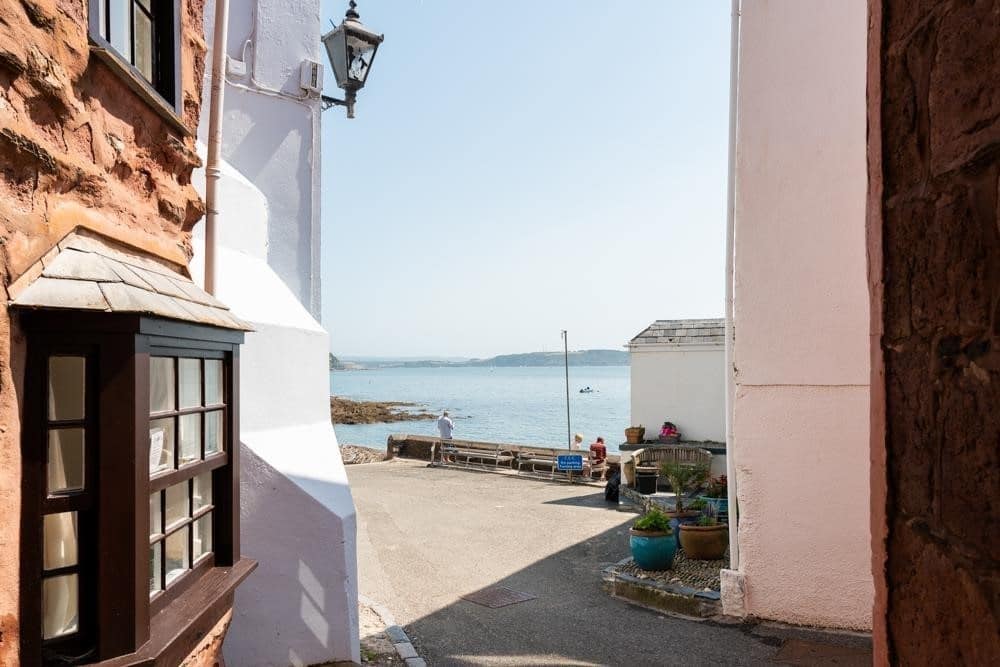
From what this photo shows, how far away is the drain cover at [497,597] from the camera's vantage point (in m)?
9.17

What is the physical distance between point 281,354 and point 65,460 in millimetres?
3837

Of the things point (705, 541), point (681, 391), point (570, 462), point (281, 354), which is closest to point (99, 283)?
point (281, 354)

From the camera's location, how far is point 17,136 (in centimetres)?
267

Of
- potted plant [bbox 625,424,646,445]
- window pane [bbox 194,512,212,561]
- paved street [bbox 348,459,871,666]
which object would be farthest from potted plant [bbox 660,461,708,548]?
window pane [bbox 194,512,212,561]

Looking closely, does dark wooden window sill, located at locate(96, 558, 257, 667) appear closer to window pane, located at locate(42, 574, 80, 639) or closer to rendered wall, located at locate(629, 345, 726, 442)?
window pane, located at locate(42, 574, 80, 639)

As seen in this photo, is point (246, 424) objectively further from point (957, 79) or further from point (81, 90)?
point (957, 79)

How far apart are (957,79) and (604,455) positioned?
18.9m

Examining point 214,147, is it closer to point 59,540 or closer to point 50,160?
point 50,160

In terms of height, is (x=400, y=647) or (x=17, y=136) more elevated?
(x=17, y=136)

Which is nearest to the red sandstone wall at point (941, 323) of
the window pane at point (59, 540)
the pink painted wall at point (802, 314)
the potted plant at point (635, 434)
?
the window pane at point (59, 540)

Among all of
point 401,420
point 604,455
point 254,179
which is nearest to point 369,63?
point 254,179

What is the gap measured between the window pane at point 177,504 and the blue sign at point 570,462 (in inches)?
627

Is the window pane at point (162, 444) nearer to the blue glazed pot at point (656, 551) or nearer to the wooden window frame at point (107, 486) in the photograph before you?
the wooden window frame at point (107, 486)

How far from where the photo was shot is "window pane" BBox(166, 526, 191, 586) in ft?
12.1
